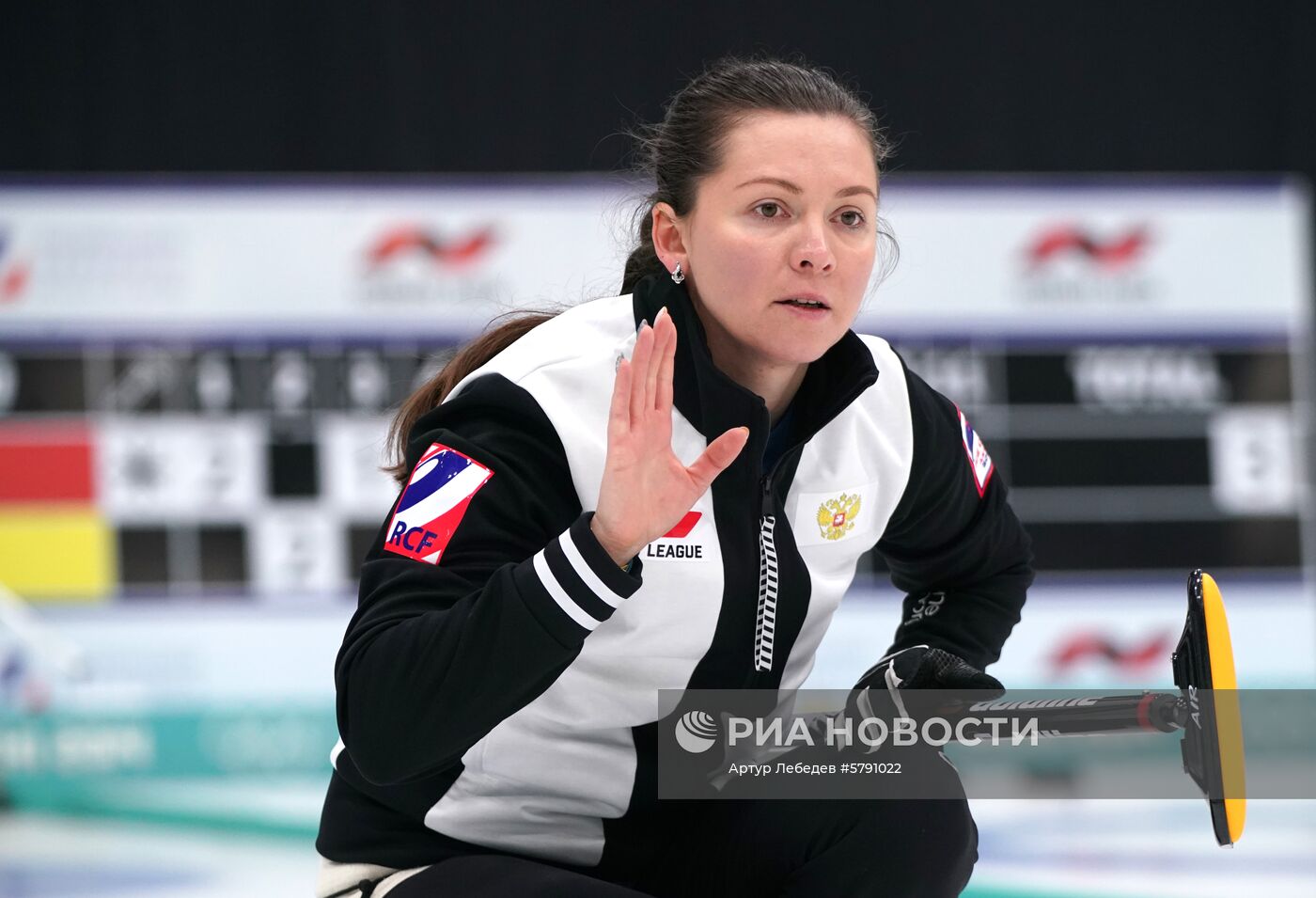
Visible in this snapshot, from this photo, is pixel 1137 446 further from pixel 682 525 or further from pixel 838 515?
pixel 682 525

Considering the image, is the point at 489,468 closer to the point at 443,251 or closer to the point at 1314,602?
the point at 443,251

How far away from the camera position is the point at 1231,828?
131 centimetres

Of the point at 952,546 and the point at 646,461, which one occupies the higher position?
the point at 952,546

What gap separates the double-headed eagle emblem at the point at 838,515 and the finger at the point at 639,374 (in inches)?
16.1

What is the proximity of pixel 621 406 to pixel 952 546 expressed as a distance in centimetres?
71

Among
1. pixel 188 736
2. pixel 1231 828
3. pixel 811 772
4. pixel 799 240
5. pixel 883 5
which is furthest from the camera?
pixel 883 5

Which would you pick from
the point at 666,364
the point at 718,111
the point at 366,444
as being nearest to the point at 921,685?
the point at 666,364

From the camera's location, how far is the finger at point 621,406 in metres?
1.31

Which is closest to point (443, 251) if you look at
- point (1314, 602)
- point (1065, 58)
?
point (1065, 58)

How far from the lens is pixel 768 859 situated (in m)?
1.58

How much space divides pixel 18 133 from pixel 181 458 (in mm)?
1024

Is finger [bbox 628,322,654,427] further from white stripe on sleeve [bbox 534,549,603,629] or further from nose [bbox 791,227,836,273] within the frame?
nose [bbox 791,227,836,273]

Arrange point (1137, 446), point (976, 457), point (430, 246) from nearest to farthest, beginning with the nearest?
1. point (976, 457)
2. point (430, 246)
3. point (1137, 446)

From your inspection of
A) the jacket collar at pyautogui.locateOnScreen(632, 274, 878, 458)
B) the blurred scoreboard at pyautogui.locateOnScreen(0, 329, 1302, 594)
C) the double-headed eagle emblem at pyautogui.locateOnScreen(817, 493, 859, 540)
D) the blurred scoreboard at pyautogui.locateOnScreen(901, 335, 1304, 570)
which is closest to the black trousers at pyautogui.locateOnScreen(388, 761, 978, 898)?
the double-headed eagle emblem at pyautogui.locateOnScreen(817, 493, 859, 540)
